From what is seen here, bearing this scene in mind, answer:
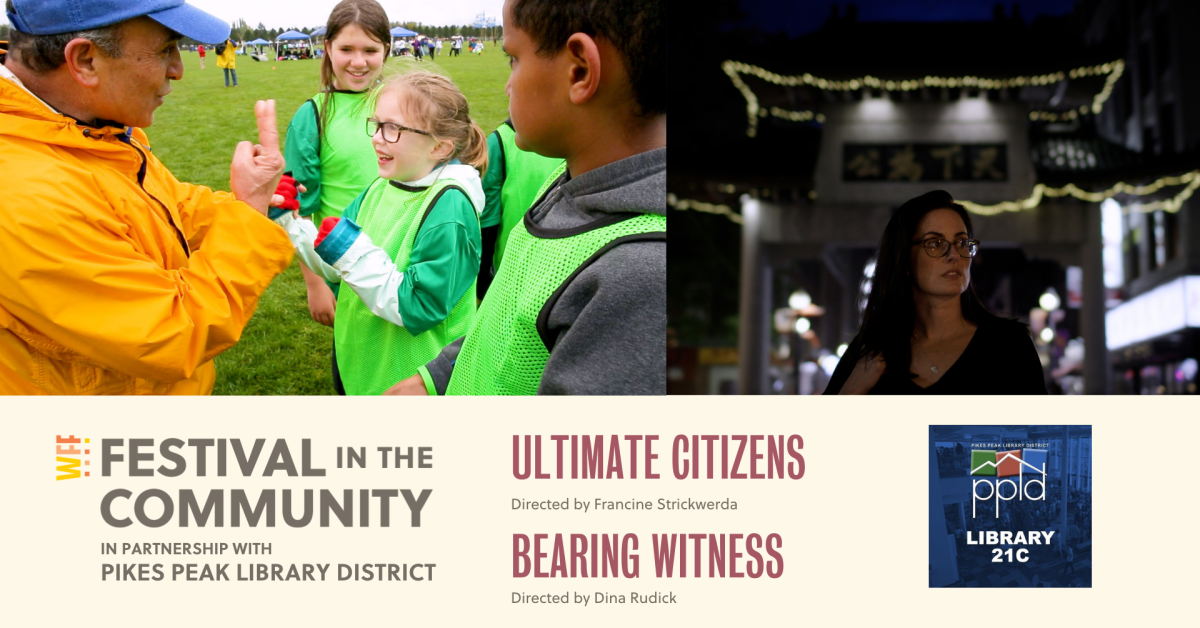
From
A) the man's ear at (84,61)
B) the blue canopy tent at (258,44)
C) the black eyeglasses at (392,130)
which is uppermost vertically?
the blue canopy tent at (258,44)

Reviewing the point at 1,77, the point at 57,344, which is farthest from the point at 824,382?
the point at 1,77

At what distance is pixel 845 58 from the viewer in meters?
2.53

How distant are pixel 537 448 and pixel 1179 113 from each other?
192 centimetres

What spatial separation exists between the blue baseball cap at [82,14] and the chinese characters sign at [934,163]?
1686 mm

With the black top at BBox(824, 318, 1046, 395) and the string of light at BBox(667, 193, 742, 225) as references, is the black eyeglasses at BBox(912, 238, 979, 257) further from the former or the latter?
the string of light at BBox(667, 193, 742, 225)

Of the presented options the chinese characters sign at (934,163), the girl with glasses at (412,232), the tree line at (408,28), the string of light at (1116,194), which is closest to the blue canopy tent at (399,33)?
the tree line at (408,28)

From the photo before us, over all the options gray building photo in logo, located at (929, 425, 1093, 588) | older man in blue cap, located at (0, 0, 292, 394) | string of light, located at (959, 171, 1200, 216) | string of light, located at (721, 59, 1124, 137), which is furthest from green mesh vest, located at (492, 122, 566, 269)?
gray building photo in logo, located at (929, 425, 1093, 588)

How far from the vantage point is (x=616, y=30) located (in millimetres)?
2088

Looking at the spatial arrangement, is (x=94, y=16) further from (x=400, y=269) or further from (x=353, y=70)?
(x=400, y=269)

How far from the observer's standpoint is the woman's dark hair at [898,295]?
240cm

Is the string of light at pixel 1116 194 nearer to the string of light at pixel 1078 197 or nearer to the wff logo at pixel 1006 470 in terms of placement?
the string of light at pixel 1078 197

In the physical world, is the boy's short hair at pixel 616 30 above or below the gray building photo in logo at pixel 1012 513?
above

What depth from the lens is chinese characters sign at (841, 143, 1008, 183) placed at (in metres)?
2.47

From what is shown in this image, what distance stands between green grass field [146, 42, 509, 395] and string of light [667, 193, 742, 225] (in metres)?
0.51
